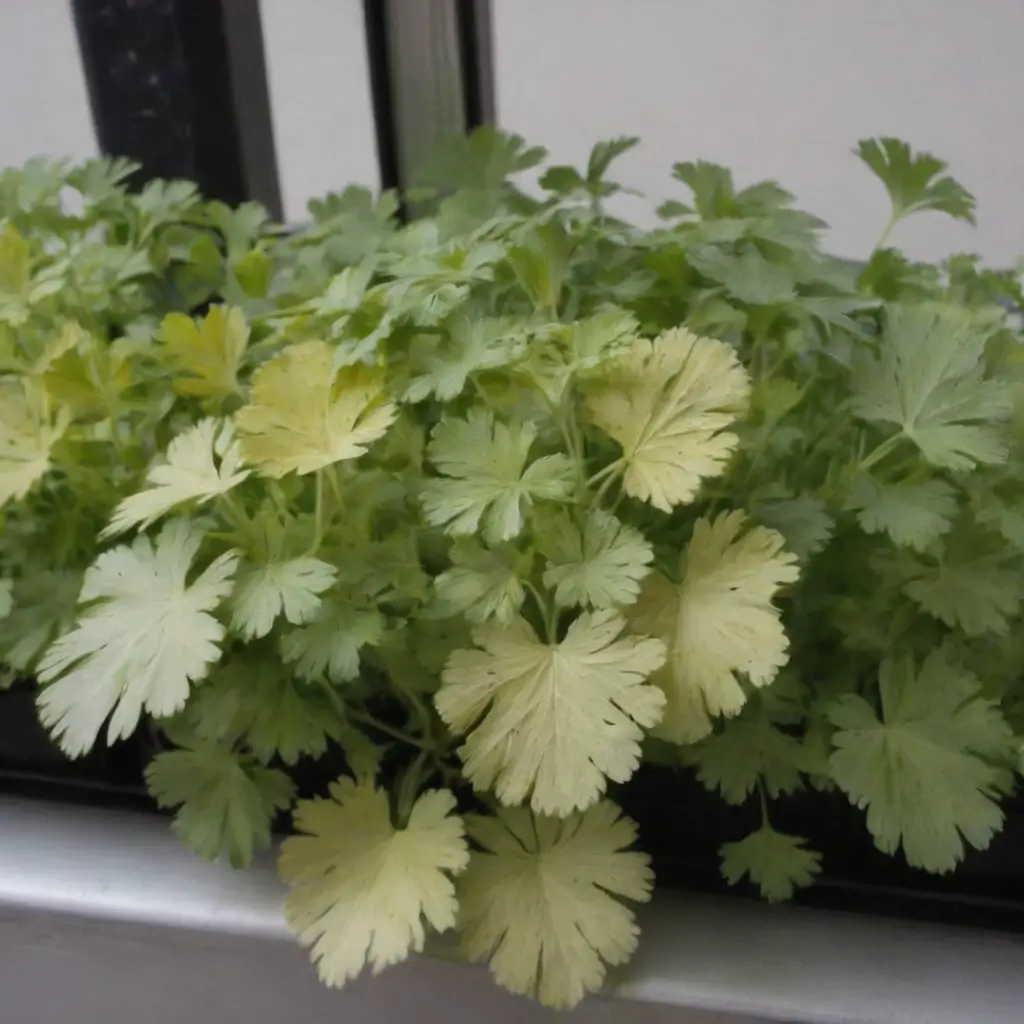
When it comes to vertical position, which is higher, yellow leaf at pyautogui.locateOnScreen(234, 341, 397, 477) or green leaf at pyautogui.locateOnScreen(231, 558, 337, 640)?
yellow leaf at pyautogui.locateOnScreen(234, 341, 397, 477)

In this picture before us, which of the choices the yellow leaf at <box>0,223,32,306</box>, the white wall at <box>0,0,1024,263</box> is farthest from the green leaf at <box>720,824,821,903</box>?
the white wall at <box>0,0,1024,263</box>

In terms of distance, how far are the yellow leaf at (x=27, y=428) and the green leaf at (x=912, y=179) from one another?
1.59ft

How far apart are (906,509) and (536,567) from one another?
Answer: 0.56ft

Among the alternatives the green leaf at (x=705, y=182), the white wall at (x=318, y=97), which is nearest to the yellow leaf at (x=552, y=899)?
the green leaf at (x=705, y=182)

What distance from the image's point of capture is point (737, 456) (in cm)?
50

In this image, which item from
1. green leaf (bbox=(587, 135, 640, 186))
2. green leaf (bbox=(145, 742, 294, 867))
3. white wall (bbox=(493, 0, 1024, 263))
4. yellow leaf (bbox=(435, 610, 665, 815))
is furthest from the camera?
white wall (bbox=(493, 0, 1024, 263))

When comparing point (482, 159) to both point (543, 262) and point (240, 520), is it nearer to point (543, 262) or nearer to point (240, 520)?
point (543, 262)

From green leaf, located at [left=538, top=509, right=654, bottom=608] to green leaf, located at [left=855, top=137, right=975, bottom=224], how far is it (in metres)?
0.32

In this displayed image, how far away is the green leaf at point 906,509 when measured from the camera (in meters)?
0.46

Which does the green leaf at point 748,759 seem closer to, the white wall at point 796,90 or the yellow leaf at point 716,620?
the yellow leaf at point 716,620

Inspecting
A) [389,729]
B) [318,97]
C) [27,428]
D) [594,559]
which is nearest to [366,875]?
[389,729]

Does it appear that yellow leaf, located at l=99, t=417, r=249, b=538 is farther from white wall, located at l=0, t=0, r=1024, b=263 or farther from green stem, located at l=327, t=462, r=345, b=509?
white wall, located at l=0, t=0, r=1024, b=263

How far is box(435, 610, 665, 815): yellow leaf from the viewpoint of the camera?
0.42 metres

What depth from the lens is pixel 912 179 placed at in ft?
2.04
